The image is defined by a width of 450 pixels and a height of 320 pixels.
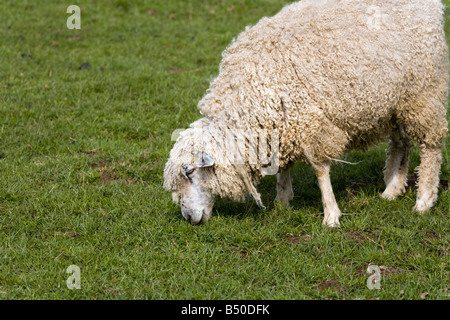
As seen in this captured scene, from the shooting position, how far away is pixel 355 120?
528 cm

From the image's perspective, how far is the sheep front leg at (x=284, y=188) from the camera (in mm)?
5984

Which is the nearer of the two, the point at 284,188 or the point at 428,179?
the point at 428,179

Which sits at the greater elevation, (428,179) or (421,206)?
(428,179)

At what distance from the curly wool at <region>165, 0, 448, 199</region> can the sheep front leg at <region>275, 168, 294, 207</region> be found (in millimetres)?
427

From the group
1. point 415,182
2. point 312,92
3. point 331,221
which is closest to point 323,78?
point 312,92

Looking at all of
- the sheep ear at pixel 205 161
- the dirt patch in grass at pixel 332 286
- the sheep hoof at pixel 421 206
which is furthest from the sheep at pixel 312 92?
the dirt patch in grass at pixel 332 286

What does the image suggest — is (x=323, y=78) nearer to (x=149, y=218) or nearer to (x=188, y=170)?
(x=188, y=170)

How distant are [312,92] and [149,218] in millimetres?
1953

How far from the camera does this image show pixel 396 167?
6332 millimetres

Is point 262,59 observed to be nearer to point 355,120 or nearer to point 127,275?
point 355,120

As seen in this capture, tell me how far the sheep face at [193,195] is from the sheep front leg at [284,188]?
2.71 feet

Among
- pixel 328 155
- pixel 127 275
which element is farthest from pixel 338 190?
pixel 127 275
